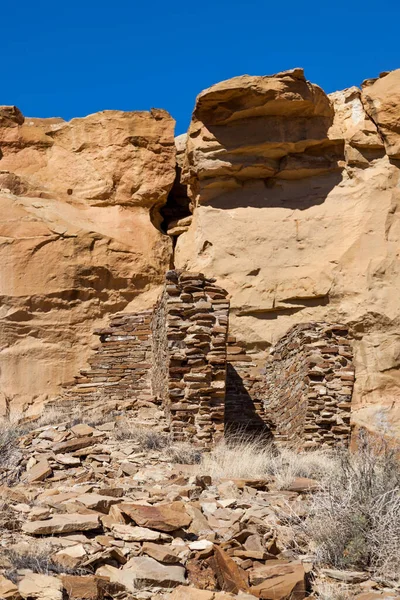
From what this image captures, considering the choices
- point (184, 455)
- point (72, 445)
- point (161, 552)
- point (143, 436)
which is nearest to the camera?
point (161, 552)

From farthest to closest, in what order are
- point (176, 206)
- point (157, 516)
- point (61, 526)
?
point (176, 206) < point (157, 516) < point (61, 526)

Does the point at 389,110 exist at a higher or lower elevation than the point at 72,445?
higher

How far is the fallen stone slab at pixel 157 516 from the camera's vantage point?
6840 millimetres

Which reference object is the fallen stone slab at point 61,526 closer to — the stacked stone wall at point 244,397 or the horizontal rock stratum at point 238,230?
the stacked stone wall at point 244,397

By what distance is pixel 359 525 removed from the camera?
22.4 ft

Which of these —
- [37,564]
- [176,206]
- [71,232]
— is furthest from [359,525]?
[176,206]

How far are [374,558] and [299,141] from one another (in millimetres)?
15501

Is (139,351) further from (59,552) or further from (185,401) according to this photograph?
(59,552)

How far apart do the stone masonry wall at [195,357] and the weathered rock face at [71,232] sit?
7.97m

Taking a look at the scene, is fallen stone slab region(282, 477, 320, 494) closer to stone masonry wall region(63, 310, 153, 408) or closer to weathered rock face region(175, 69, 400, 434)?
stone masonry wall region(63, 310, 153, 408)

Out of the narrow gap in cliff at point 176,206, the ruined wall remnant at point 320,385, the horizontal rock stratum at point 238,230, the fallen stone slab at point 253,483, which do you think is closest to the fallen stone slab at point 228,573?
the fallen stone slab at point 253,483

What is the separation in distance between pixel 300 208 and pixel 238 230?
165cm

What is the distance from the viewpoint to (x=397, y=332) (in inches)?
771

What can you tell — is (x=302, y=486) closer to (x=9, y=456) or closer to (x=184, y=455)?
(x=184, y=455)
